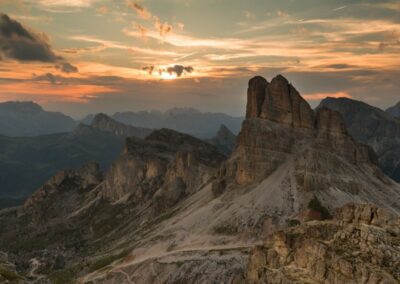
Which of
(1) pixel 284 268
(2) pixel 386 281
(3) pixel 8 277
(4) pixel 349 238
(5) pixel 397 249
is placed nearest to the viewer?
(2) pixel 386 281

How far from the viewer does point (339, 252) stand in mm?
100938

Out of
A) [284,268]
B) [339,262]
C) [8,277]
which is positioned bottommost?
[8,277]

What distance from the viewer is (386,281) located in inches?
3499

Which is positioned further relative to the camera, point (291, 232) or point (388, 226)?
point (291, 232)

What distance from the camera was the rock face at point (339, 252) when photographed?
93.8 m

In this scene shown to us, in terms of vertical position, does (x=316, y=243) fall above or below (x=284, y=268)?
above

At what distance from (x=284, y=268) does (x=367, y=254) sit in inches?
907

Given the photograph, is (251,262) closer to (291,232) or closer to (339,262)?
(291,232)

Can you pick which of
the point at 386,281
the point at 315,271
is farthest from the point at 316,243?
the point at 386,281

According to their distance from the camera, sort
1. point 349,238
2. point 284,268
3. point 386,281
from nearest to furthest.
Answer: point 386,281 → point 349,238 → point 284,268

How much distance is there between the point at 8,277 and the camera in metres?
123

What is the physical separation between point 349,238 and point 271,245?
26.5 m

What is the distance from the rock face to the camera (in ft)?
308

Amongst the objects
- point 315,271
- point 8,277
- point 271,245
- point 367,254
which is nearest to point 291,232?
point 271,245
